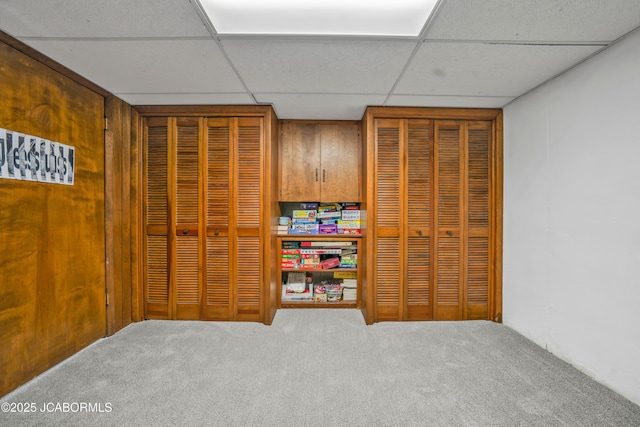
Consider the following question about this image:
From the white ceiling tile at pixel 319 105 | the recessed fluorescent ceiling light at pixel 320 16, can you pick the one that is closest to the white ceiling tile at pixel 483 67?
the recessed fluorescent ceiling light at pixel 320 16

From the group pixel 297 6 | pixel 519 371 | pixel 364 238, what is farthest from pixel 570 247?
pixel 297 6

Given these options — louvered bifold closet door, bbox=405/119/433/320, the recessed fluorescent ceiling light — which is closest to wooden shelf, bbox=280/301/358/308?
louvered bifold closet door, bbox=405/119/433/320

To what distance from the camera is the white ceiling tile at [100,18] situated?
4.56 ft

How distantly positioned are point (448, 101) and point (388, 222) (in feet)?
4.39

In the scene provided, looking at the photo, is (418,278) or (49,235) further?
(418,278)

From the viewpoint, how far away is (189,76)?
216 cm

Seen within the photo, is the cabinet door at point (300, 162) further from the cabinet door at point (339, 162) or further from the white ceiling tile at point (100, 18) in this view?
the white ceiling tile at point (100, 18)

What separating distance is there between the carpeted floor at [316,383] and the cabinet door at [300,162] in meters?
1.56

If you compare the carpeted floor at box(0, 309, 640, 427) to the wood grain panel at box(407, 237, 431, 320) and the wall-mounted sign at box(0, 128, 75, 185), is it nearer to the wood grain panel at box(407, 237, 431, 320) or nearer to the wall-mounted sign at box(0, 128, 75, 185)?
the wood grain panel at box(407, 237, 431, 320)

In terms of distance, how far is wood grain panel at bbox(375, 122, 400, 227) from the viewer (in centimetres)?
286

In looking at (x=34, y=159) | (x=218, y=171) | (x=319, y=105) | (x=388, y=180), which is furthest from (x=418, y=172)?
(x=34, y=159)

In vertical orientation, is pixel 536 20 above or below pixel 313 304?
above

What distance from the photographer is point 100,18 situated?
1486mm

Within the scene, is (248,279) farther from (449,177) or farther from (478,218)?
(478,218)
